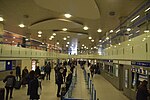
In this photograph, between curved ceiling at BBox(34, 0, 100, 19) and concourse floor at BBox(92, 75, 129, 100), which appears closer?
curved ceiling at BBox(34, 0, 100, 19)

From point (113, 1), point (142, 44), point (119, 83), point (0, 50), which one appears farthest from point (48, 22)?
point (119, 83)

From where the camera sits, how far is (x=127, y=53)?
33.6ft

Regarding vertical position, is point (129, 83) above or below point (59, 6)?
below

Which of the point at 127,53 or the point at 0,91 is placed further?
the point at 127,53

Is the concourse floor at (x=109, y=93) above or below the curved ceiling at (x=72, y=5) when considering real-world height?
below

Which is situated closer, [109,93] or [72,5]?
[72,5]

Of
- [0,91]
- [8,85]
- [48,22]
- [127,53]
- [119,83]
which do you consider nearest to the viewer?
[0,91]

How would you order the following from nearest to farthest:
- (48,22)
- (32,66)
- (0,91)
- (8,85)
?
1. (0,91)
2. (8,85)
3. (48,22)
4. (32,66)

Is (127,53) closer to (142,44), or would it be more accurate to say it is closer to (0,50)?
(142,44)

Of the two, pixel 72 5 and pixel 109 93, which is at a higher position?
pixel 72 5

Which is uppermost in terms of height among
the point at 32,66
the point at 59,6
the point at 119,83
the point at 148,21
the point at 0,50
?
the point at 59,6

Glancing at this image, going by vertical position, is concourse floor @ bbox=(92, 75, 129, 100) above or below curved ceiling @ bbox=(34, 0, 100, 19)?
below

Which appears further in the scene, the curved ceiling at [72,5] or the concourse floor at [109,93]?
the concourse floor at [109,93]

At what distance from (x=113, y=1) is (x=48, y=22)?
16.6 ft
